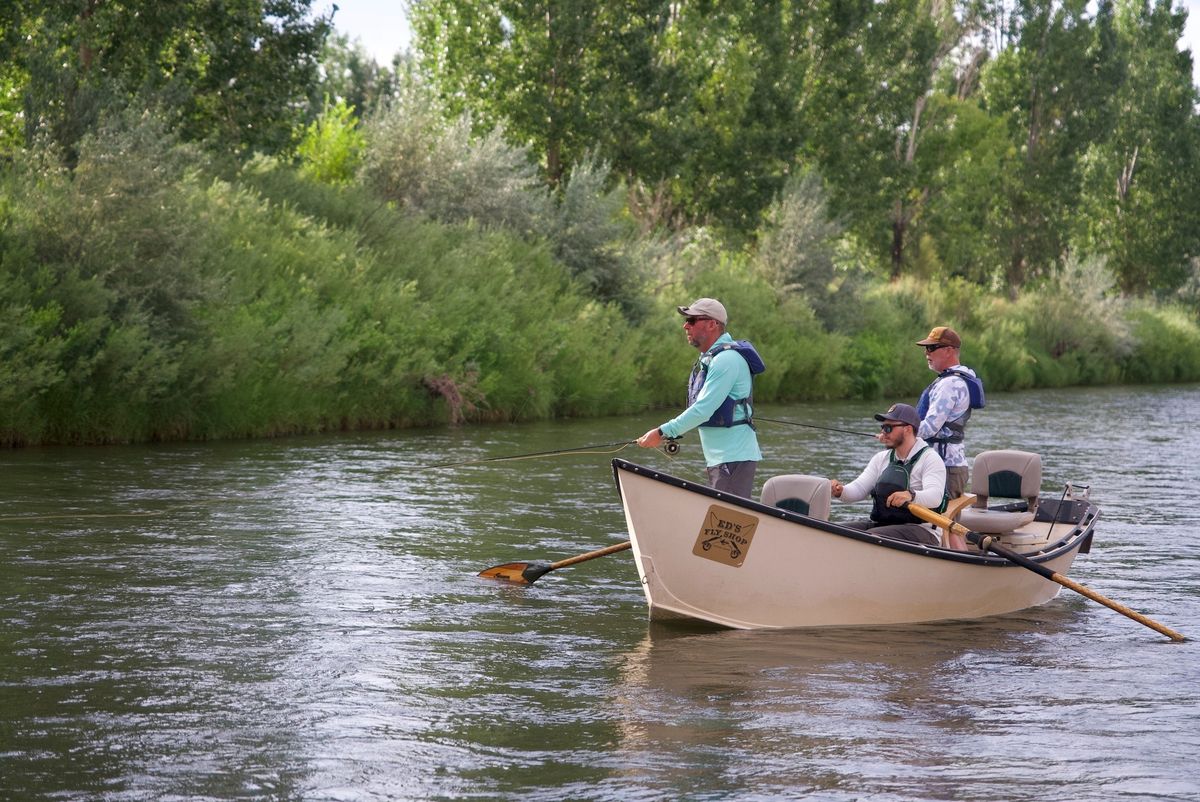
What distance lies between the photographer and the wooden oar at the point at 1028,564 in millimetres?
10727

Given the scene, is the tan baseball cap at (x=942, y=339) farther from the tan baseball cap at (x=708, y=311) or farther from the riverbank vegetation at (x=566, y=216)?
the riverbank vegetation at (x=566, y=216)

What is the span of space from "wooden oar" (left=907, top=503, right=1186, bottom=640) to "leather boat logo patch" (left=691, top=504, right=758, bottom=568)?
3.92 ft

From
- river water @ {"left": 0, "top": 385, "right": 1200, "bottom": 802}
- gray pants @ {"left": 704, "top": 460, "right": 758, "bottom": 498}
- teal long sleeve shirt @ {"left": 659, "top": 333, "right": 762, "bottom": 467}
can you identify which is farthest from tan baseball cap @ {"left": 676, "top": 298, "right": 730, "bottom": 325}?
river water @ {"left": 0, "top": 385, "right": 1200, "bottom": 802}

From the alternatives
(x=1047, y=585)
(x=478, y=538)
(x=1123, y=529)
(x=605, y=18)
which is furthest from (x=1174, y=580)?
(x=605, y=18)

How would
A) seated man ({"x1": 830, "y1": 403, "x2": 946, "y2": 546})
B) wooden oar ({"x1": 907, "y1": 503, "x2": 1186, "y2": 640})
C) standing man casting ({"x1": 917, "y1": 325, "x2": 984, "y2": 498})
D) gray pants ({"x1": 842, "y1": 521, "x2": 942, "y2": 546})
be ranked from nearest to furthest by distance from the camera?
1. wooden oar ({"x1": 907, "y1": 503, "x2": 1186, "y2": 640})
2. seated man ({"x1": 830, "y1": 403, "x2": 946, "y2": 546})
3. gray pants ({"x1": 842, "y1": 521, "x2": 942, "y2": 546})
4. standing man casting ({"x1": 917, "y1": 325, "x2": 984, "y2": 498})

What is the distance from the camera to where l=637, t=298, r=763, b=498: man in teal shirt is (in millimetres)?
10711

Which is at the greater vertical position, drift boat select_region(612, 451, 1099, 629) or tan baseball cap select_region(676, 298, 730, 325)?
tan baseball cap select_region(676, 298, 730, 325)

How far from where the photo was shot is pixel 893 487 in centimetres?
1120

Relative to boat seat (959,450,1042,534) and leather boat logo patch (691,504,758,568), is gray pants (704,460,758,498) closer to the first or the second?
leather boat logo patch (691,504,758,568)

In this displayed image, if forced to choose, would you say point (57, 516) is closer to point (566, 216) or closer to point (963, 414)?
point (963, 414)

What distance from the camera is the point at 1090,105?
63219mm

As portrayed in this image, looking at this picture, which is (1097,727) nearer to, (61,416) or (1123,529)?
(1123,529)

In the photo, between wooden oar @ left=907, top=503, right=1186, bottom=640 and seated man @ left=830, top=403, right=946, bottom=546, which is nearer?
wooden oar @ left=907, top=503, right=1186, bottom=640

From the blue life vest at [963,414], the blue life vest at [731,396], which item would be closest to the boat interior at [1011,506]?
the blue life vest at [963,414]
